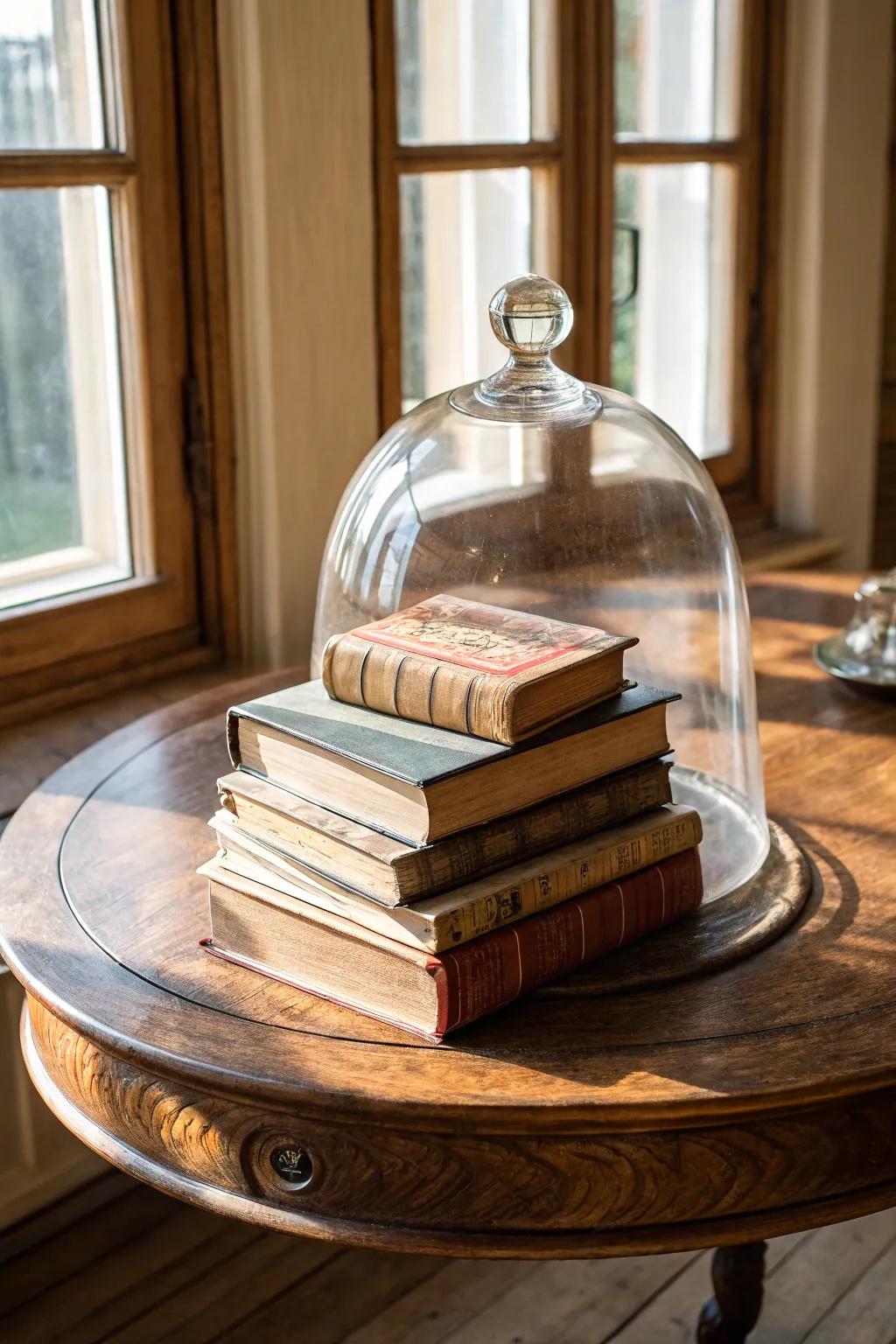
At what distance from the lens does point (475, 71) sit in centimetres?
221

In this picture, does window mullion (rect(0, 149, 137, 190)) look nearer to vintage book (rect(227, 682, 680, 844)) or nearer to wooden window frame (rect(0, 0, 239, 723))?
wooden window frame (rect(0, 0, 239, 723))

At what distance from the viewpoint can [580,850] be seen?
94cm

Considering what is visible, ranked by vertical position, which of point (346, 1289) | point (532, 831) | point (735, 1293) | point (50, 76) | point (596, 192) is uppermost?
point (50, 76)

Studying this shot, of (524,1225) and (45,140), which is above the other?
(45,140)

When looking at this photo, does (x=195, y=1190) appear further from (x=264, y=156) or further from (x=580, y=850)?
(x=264, y=156)

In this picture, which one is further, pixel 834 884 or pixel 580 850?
pixel 834 884

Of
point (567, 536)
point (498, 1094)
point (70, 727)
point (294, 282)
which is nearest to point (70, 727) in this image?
point (70, 727)

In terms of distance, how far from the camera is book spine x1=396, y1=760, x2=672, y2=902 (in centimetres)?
88

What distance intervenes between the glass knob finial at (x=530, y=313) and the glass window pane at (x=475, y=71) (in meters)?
1.07

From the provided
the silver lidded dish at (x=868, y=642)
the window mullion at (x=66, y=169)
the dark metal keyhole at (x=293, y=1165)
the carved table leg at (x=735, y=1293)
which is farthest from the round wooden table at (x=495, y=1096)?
the window mullion at (x=66, y=169)

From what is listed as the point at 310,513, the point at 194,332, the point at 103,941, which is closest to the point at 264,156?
the point at 194,332

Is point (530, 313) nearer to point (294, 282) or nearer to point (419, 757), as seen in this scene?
point (419, 757)

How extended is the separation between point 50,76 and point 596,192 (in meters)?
0.97

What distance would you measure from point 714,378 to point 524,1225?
2.20 meters
